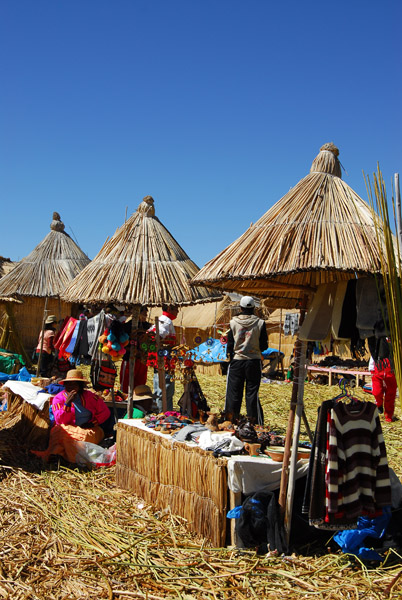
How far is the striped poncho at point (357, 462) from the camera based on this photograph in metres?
4.00

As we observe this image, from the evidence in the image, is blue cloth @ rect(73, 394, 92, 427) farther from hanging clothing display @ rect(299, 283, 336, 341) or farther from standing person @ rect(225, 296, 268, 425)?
hanging clothing display @ rect(299, 283, 336, 341)

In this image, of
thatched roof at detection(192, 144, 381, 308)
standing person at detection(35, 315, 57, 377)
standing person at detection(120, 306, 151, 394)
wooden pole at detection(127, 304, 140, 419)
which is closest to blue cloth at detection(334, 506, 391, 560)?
thatched roof at detection(192, 144, 381, 308)

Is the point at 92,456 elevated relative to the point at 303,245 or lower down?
lower down

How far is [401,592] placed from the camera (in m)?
3.54

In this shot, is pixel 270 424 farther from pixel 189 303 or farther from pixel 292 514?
pixel 292 514

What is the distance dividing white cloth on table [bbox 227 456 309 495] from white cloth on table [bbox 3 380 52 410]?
299cm

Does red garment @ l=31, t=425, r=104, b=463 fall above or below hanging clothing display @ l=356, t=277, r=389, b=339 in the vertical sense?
below

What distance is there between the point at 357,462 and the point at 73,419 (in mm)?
3751

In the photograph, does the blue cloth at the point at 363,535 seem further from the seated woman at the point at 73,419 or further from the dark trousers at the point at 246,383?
the seated woman at the point at 73,419

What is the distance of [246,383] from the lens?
23.1 feet

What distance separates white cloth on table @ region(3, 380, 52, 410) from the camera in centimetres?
654

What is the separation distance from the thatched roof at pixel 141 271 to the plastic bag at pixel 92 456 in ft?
5.46

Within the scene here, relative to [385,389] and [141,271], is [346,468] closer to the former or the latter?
[141,271]

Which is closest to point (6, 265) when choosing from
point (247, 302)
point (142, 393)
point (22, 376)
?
point (22, 376)
